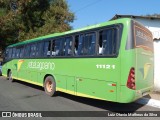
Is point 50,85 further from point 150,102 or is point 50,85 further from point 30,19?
point 30,19

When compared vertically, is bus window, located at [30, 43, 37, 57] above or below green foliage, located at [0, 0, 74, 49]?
below

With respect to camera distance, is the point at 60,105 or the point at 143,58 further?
the point at 60,105

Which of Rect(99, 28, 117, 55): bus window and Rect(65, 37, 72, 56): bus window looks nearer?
Rect(99, 28, 117, 55): bus window

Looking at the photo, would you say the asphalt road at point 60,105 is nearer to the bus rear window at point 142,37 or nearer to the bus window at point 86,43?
the bus window at point 86,43

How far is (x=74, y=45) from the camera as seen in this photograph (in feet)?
31.2

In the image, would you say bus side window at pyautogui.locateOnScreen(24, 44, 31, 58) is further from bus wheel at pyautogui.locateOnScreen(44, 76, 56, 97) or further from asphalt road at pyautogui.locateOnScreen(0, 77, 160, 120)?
asphalt road at pyautogui.locateOnScreen(0, 77, 160, 120)

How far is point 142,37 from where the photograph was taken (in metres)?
8.12

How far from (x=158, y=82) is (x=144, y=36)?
4104 millimetres

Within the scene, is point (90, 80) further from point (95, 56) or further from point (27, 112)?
point (27, 112)

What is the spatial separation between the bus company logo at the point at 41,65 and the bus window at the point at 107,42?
3648mm

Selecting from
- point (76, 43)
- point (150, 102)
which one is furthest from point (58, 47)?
point (150, 102)

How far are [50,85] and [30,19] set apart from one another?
19.2 metres

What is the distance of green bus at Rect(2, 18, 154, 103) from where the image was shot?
7203mm

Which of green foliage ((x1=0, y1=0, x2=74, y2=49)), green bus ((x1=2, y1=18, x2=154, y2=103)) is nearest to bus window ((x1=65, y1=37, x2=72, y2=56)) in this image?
green bus ((x1=2, y1=18, x2=154, y2=103))
